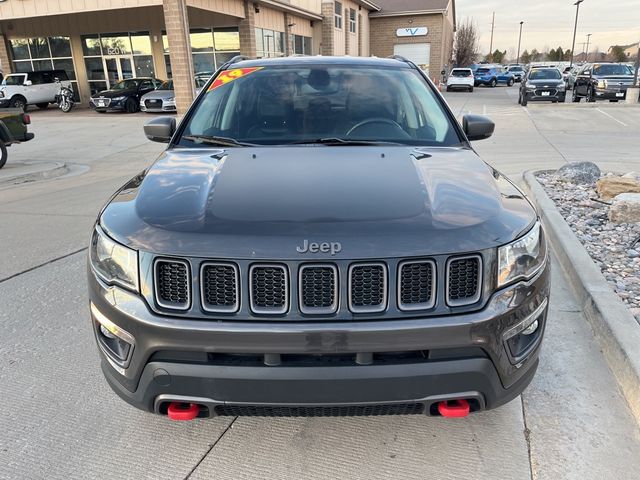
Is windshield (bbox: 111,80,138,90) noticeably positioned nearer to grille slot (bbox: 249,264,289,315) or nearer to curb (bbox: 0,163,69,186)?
curb (bbox: 0,163,69,186)

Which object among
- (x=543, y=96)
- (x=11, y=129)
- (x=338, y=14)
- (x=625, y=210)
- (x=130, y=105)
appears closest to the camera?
(x=625, y=210)

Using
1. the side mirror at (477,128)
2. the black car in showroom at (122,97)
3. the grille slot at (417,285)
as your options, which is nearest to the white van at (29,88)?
the black car in showroom at (122,97)

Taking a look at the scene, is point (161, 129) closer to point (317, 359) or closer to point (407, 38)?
point (317, 359)

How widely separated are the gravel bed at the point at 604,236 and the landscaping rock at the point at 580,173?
5.0 inches

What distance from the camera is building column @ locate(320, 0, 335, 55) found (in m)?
29.9

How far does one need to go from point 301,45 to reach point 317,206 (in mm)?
29064

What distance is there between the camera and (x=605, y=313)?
3.34 m

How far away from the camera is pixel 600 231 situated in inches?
209

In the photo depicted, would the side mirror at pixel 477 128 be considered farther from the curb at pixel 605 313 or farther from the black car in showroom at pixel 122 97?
the black car in showroom at pixel 122 97

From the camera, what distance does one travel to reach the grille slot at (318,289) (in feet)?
6.37

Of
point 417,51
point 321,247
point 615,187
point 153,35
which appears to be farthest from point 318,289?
point 417,51

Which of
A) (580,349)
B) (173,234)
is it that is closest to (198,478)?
(173,234)

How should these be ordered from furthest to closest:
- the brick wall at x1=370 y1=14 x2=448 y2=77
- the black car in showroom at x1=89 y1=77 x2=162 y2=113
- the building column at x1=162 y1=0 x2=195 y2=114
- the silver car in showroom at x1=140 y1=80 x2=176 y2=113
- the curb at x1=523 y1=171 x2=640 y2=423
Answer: the brick wall at x1=370 y1=14 x2=448 y2=77
the black car in showroom at x1=89 y1=77 x2=162 y2=113
the silver car in showroom at x1=140 y1=80 x2=176 y2=113
the building column at x1=162 y1=0 x2=195 y2=114
the curb at x1=523 y1=171 x2=640 y2=423

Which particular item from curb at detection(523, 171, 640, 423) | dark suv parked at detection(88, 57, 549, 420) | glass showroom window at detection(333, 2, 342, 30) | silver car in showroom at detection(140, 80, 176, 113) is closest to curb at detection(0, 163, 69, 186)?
dark suv parked at detection(88, 57, 549, 420)
